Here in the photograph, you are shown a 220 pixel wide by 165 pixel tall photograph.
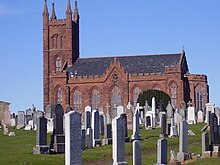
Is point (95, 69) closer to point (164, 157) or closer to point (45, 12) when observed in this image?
point (45, 12)

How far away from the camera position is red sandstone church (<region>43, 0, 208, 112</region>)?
81562 mm

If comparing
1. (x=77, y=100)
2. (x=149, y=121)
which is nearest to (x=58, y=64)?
(x=77, y=100)

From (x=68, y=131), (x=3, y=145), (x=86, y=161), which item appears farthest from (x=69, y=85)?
(x=68, y=131)

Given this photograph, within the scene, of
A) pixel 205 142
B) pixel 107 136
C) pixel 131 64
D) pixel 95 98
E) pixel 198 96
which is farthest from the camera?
pixel 131 64

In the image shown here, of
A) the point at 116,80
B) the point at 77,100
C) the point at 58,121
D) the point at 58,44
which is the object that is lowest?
the point at 58,121

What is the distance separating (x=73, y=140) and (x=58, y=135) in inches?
392

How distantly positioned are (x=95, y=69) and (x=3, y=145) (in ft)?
199

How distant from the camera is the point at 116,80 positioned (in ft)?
279

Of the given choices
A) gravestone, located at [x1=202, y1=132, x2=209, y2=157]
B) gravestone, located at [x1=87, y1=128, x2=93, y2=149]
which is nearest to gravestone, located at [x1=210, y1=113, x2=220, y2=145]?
gravestone, located at [x1=202, y1=132, x2=209, y2=157]

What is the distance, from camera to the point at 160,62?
85.3 metres

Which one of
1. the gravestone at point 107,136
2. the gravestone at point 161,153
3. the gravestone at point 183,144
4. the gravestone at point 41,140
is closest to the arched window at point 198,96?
the gravestone at point 107,136

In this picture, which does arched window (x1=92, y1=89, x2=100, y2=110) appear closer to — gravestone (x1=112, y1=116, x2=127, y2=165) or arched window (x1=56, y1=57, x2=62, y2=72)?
arched window (x1=56, y1=57, x2=62, y2=72)

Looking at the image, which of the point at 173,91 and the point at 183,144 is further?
the point at 173,91

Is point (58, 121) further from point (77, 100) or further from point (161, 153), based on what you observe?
point (77, 100)
